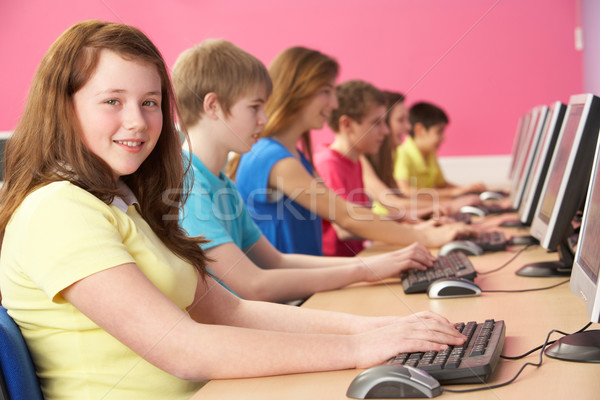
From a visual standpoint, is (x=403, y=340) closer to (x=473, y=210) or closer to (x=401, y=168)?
(x=473, y=210)

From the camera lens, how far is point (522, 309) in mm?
1389

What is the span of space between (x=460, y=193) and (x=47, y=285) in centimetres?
358

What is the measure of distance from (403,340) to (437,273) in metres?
0.69

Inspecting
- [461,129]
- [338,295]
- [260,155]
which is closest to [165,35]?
[461,129]

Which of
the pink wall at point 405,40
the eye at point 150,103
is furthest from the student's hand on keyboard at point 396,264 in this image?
the pink wall at point 405,40

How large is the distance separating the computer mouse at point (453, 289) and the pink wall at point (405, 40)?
141 inches

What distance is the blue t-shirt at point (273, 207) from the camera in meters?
2.22

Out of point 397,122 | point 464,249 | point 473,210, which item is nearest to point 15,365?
point 464,249

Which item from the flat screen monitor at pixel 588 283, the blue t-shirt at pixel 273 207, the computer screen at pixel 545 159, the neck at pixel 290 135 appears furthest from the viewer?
the neck at pixel 290 135

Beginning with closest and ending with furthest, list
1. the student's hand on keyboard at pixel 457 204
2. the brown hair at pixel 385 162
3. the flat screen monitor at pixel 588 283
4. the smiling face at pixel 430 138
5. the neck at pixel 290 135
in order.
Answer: the flat screen monitor at pixel 588 283 → the neck at pixel 290 135 → the student's hand on keyboard at pixel 457 204 → the brown hair at pixel 385 162 → the smiling face at pixel 430 138

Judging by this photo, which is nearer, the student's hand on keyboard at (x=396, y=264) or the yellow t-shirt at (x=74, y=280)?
the yellow t-shirt at (x=74, y=280)

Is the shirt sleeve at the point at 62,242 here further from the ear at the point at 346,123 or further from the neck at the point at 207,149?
the ear at the point at 346,123

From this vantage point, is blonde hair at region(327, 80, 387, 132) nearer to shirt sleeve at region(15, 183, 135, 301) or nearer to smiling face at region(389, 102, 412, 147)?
smiling face at region(389, 102, 412, 147)

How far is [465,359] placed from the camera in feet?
3.20
